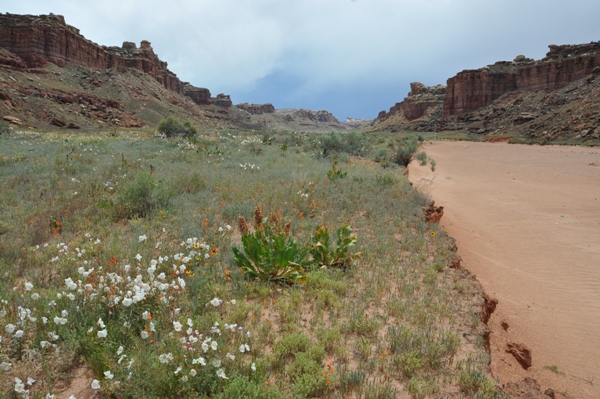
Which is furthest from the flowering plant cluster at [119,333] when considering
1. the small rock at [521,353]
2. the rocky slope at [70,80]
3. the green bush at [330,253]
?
the rocky slope at [70,80]

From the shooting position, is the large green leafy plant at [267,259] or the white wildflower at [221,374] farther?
the large green leafy plant at [267,259]

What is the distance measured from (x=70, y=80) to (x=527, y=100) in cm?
8159

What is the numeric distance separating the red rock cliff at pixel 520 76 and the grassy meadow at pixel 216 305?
238 feet

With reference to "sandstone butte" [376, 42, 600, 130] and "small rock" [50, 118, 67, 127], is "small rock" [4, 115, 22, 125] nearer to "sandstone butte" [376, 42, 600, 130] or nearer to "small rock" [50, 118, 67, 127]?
"small rock" [50, 118, 67, 127]

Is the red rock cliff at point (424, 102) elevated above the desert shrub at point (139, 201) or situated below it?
above

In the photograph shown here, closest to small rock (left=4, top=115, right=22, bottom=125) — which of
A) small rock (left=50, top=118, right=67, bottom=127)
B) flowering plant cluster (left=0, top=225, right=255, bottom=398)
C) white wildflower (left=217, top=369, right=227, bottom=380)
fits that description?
small rock (left=50, top=118, right=67, bottom=127)

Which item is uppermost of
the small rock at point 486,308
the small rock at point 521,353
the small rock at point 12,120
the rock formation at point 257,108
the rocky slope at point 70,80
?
the rock formation at point 257,108

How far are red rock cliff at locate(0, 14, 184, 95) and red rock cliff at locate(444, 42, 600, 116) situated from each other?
266ft

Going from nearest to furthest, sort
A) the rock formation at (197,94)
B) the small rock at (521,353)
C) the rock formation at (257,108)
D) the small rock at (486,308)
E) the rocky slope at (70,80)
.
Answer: the small rock at (521,353) → the small rock at (486,308) → the rocky slope at (70,80) → the rock formation at (197,94) → the rock formation at (257,108)

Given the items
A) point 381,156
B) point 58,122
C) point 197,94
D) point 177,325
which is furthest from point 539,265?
point 197,94

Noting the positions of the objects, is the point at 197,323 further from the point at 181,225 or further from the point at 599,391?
the point at 599,391

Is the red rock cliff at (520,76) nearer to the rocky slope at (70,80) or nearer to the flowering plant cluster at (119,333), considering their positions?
the rocky slope at (70,80)

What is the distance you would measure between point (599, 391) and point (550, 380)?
410mm

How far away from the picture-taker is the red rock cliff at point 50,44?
52250mm
